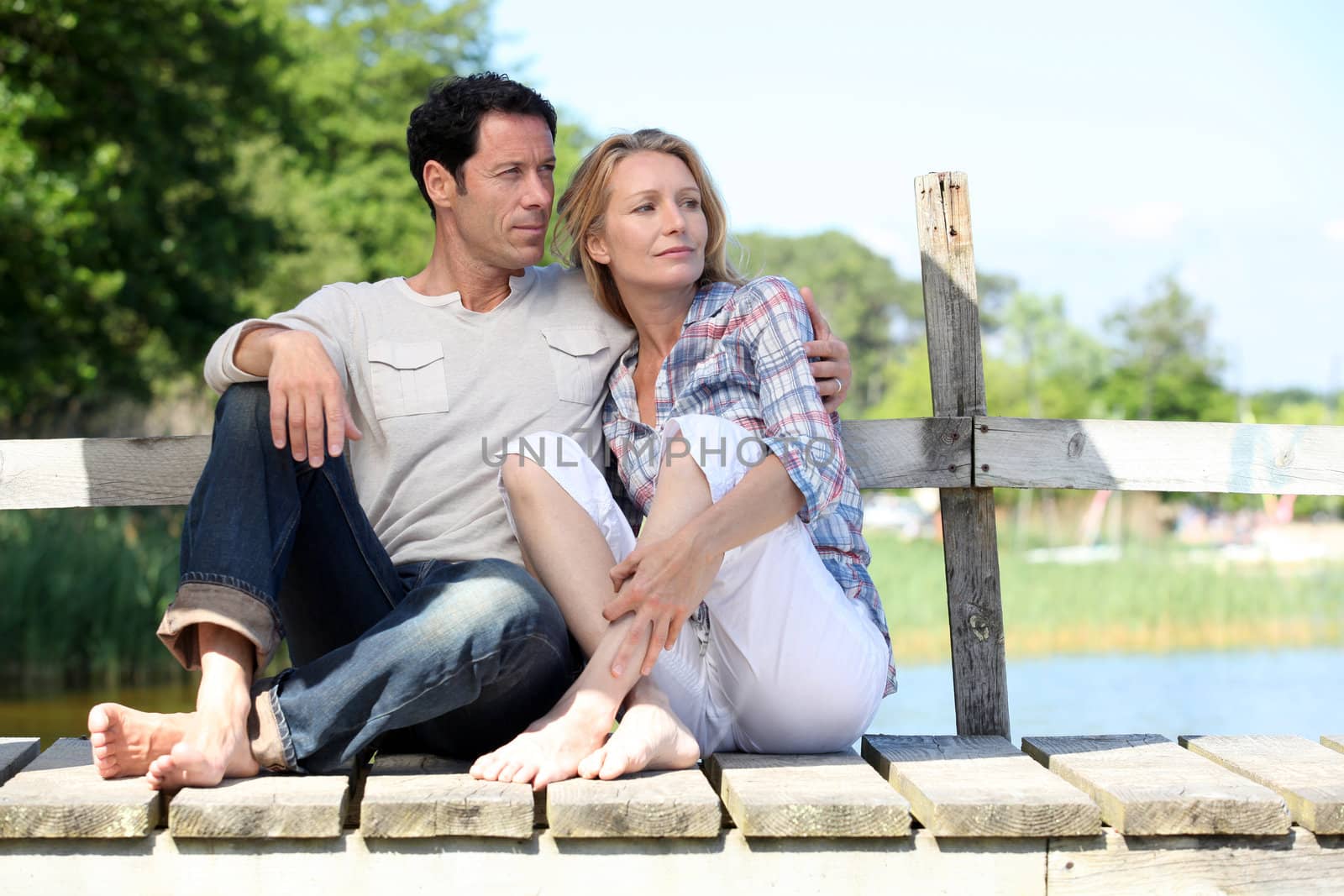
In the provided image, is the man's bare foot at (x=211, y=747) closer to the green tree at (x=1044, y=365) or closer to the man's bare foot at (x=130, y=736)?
the man's bare foot at (x=130, y=736)

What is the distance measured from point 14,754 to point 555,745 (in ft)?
3.32

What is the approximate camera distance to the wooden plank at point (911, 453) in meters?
2.84

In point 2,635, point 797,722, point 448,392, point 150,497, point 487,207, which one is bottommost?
point 2,635

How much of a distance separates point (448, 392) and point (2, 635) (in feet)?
19.8

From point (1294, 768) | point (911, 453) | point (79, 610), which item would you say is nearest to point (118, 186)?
point (79, 610)

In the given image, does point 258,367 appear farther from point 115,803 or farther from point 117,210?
point 117,210

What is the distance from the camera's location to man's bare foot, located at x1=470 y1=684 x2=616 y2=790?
206 cm

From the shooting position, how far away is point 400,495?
267 centimetres

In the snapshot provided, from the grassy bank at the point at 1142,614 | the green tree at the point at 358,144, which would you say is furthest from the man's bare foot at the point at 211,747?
the green tree at the point at 358,144

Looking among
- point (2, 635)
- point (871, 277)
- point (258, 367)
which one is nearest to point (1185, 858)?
point (258, 367)

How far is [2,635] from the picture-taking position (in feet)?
25.0

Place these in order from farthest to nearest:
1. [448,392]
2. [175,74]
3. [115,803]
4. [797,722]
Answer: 1. [175,74]
2. [448,392]
3. [797,722]
4. [115,803]

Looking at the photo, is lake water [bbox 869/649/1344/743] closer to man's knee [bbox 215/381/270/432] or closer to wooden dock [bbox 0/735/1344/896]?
wooden dock [bbox 0/735/1344/896]

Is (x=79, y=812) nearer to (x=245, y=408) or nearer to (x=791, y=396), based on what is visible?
(x=245, y=408)
